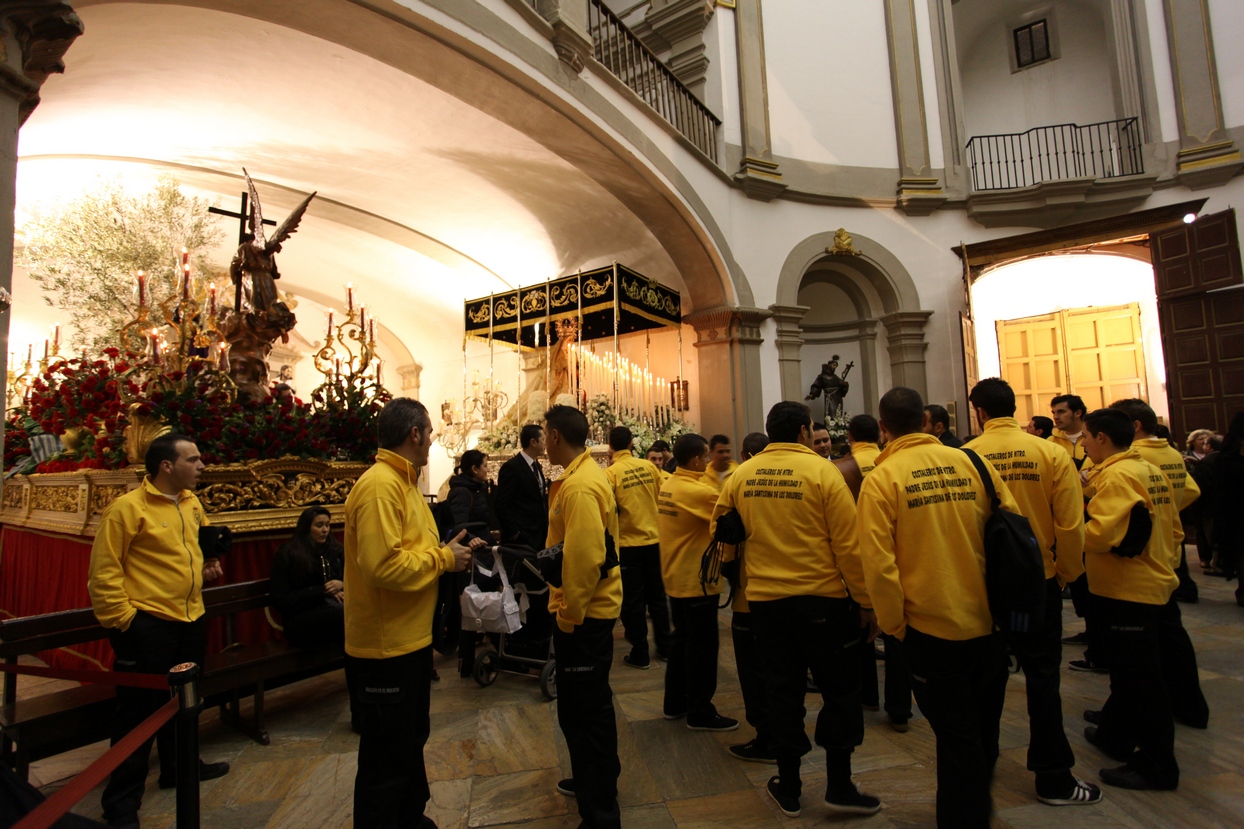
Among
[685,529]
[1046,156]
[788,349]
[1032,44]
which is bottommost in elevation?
[685,529]

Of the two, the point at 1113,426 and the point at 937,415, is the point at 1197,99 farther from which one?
the point at 1113,426

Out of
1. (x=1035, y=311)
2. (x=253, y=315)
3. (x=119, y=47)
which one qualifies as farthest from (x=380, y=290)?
(x=1035, y=311)

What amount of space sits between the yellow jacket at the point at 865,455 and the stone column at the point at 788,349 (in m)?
6.57

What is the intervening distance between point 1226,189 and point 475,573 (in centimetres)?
1267

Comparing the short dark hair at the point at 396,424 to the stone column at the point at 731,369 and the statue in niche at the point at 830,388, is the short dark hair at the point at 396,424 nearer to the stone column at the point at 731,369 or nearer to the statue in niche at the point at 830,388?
the stone column at the point at 731,369

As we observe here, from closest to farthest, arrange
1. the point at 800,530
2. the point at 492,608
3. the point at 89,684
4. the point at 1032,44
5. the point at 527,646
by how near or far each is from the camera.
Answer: the point at 800,530 < the point at 89,684 < the point at 492,608 < the point at 527,646 < the point at 1032,44

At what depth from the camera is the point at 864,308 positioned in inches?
462

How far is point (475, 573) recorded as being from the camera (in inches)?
157

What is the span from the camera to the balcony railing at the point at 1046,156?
12047mm

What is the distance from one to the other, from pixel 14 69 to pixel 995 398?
447 centimetres

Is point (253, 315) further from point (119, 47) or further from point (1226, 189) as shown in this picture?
point (1226, 189)

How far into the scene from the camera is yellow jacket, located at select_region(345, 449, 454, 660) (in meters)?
2.25

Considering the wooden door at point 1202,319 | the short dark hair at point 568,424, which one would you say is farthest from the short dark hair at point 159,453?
the wooden door at point 1202,319

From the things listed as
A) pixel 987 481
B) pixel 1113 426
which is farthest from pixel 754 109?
pixel 987 481
